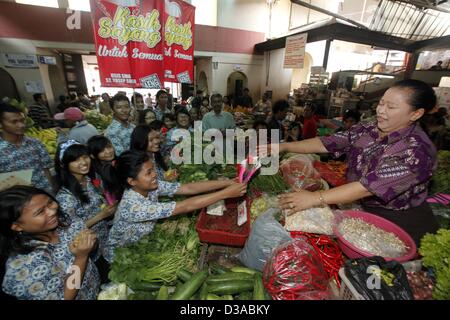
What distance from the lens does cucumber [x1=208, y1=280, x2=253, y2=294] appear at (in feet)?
4.73

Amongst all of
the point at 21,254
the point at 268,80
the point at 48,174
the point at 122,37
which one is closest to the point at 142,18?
the point at 122,37

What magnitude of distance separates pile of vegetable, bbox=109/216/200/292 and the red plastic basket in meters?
0.13

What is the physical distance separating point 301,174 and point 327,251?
3.17ft

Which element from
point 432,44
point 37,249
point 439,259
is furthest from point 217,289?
point 432,44

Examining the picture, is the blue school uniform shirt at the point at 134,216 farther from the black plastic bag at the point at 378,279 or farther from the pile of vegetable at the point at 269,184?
the black plastic bag at the point at 378,279

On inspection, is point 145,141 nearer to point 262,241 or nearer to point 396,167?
point 262,241

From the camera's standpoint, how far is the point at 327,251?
1705mm

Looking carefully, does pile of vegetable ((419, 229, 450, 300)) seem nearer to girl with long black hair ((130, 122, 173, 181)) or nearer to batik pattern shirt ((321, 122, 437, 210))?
batik pattern shirt ((321, 122, 437, 210))

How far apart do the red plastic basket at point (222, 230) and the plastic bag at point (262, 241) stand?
19 centimetres

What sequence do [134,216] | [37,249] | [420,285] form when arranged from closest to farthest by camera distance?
[420,285], [37,249], [134,216]

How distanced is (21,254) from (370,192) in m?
2.41

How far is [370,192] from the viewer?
1.65 m

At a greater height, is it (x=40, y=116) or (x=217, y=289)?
(x=40, y=116)

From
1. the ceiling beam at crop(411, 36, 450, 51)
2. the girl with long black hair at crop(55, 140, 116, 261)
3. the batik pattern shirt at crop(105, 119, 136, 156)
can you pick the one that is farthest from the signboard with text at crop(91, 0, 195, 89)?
the ceiling beam at crop(411, 36, 450, 51)
